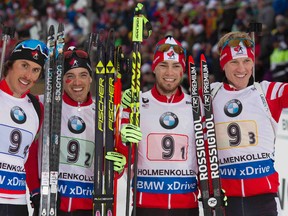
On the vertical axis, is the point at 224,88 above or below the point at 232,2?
below

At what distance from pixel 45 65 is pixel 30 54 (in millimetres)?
216

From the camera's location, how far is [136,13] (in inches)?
203

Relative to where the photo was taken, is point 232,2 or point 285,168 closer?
point 285,168

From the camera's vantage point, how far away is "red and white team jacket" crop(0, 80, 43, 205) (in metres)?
4.76

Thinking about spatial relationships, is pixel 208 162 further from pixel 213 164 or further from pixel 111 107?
pixel 111 107

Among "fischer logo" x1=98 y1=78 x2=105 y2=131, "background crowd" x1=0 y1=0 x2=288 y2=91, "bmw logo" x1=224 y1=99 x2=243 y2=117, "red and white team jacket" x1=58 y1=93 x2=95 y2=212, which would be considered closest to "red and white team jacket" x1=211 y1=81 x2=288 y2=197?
"bmw logo" x1=224 y1=99 x2=243 y2=117

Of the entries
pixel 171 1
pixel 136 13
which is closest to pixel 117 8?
pixel 171 1

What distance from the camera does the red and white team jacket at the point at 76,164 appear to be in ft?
16.7

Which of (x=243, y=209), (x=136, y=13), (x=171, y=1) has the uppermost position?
(x=171, y=1)

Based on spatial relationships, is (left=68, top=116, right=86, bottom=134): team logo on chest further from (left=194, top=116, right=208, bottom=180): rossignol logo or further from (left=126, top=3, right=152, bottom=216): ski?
(left=194, top=116, right=208, bottom=180): rossignol logo

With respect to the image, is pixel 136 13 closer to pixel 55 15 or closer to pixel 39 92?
pixel 39 92

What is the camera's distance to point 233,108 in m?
5.04

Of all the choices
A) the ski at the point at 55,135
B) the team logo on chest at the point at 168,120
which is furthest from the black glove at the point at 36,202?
the team logo on chest at the point at 168,120

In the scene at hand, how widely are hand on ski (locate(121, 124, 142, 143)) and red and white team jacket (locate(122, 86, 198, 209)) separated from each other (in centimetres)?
15
